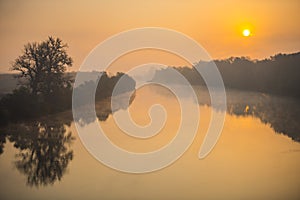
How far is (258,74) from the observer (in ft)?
8.52

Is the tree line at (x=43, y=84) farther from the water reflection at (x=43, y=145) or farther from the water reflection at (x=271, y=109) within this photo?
the water reflection at (x=271, y=109)

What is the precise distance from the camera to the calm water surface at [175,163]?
245 cm

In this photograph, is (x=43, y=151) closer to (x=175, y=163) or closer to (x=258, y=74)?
(x=175, y=163)

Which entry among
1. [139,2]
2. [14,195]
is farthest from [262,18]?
[14,195]

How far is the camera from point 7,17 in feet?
7.99

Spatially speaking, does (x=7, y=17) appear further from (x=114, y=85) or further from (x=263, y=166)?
(x=263, y=166)

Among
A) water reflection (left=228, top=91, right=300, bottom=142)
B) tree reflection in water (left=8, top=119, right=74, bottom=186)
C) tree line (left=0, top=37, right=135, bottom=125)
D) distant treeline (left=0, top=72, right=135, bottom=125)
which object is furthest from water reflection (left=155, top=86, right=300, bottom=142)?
tree reflection in water (left=8, top=119, right=74, bottom=186)

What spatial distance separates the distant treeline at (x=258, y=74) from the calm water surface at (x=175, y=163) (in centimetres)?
7

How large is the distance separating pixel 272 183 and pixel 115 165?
1.10 meters

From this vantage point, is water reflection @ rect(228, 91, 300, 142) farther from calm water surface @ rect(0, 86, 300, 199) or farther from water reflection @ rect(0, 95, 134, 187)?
water reflection @ rect(0, 95, 134, 187)

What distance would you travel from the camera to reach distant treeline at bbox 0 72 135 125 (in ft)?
8.01

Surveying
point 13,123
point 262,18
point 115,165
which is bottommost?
point 115,165

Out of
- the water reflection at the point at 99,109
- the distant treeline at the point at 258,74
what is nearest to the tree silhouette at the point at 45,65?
the water reflection at the point at 99,109

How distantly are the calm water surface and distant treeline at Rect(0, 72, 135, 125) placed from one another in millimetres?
58
